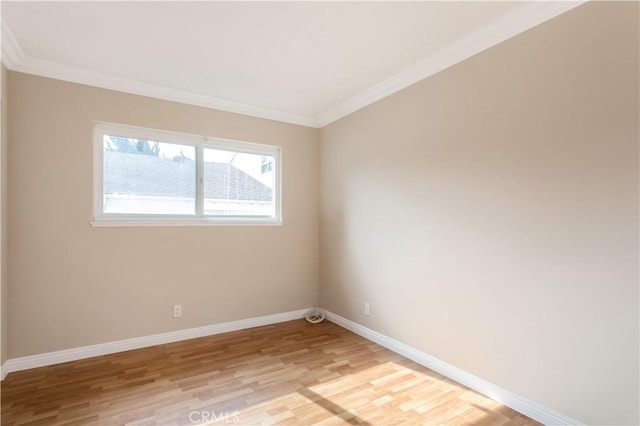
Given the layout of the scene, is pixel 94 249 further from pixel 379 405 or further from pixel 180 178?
pixel 379 405

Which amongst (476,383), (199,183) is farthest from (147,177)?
(476,383)

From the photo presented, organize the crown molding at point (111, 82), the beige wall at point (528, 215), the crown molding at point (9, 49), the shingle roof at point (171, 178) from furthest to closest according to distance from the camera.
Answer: the shingle roof at point (171, 178), the crown molding at point (111, 82), the crown molding at point (9, 49), the beige wall at point (528, 215)

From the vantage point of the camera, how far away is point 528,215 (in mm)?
1975

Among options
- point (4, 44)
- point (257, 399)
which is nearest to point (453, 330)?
point (257, 399)

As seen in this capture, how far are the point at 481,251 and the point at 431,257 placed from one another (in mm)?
437

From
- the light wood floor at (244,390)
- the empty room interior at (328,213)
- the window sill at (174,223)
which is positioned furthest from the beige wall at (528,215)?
the window sill at (174,223)

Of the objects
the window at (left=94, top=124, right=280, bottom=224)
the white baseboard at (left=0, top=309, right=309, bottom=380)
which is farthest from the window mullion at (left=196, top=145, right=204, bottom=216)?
the white baseboard at (left=0, top=309, right=309, bottom=380)

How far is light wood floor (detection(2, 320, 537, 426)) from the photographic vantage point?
1936 millimetres

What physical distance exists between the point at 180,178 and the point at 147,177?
31 centimetres

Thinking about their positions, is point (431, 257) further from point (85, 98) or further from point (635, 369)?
point (85, 98)

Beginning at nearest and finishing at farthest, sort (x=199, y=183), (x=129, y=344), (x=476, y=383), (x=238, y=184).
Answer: (x=476, y=383)
(x=129, y=344)
(x=199, y=183)
(x=238, y=184)

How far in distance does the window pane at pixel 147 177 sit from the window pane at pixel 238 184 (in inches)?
7.0

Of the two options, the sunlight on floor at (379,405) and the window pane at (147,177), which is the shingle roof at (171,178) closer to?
the window pane at (147,177)

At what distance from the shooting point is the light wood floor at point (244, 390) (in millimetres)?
1936
